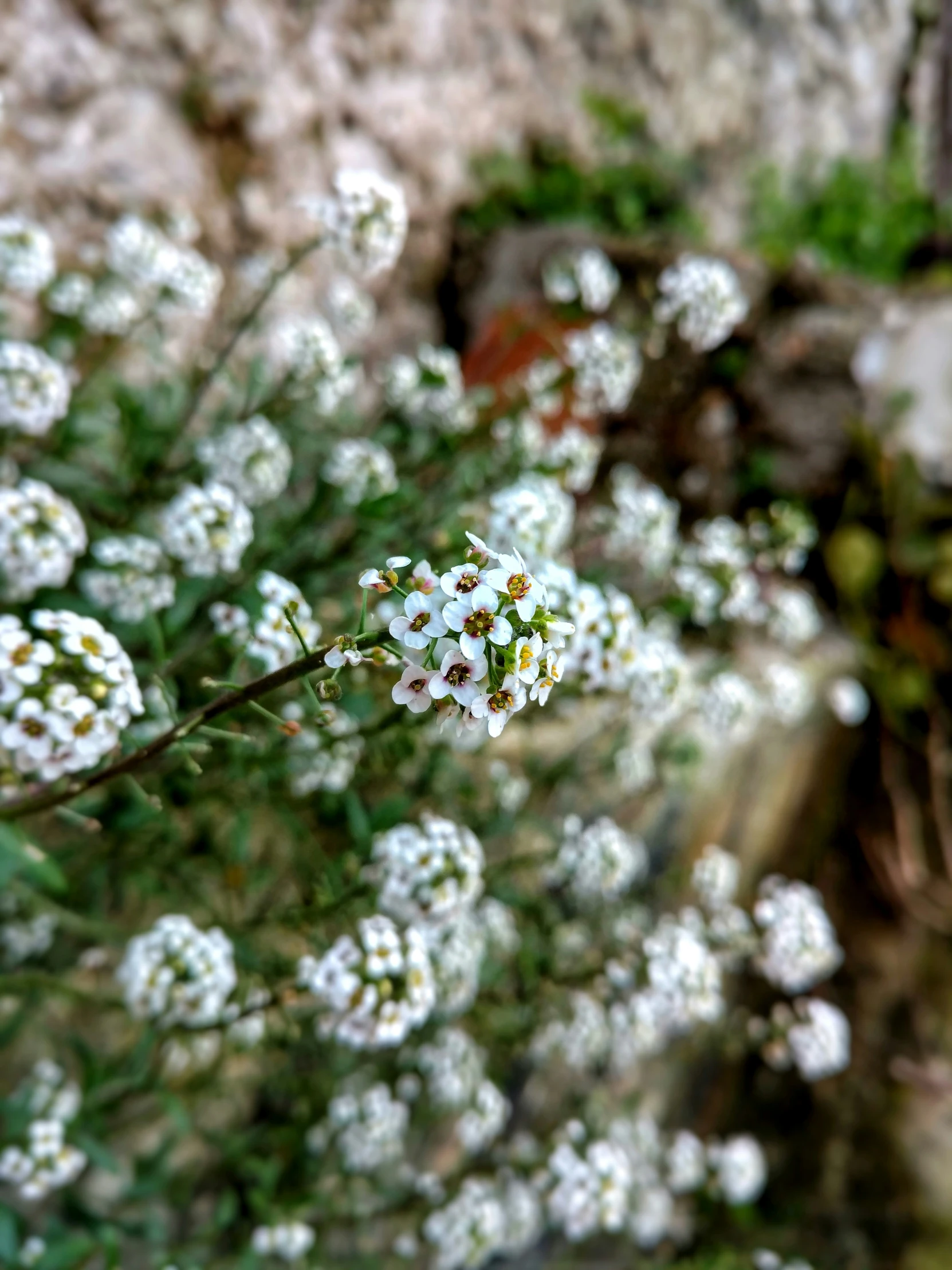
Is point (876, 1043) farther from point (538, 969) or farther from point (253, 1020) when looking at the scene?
point (253, 1020)

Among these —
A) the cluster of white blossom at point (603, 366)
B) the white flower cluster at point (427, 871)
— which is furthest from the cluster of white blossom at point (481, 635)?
the cluster of white blossom at point (603, 366)

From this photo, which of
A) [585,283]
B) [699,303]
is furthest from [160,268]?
[699,303]


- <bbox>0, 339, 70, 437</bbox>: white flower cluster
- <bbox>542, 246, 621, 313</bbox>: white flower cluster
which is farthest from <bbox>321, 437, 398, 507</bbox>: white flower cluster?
<bbox>542, 246, 621, 313</bbox>: white flower cluster

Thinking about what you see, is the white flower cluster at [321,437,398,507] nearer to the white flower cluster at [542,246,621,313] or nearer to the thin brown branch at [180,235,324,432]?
the thin brown branch at [180,235,324,432]

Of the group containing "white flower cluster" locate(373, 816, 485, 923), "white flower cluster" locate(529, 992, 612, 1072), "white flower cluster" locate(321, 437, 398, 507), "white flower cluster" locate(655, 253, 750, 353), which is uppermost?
"white flower cluster" locate(655, 253, 750, 353)

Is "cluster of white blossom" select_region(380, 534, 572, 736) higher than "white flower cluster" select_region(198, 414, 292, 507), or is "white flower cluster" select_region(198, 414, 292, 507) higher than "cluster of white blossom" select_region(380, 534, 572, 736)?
"white flower cluster" select_region(198, 414, 292, 507)

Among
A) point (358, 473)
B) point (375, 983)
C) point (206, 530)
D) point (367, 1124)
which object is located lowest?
point (367, 1124)

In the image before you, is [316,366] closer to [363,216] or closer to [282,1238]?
[363,216]
